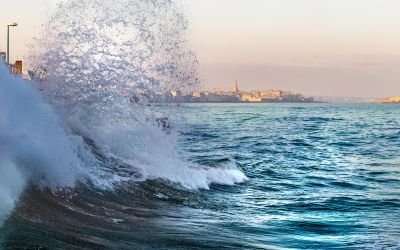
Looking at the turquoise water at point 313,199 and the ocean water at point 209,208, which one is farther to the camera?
the turquoise water at point 313,199

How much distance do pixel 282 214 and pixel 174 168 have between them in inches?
184

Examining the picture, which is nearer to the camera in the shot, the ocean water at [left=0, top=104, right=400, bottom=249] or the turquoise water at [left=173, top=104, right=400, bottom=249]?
the ocean water at [left=0, top=104, right=400, bottom=249]

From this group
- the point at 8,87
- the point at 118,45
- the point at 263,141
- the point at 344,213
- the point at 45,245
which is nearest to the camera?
the point at 45,245

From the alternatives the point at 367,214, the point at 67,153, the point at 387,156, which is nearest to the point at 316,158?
the point at 387,156

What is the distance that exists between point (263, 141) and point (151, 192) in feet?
74.4

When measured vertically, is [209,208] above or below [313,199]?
above

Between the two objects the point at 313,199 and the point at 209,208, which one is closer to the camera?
the point at 209,208

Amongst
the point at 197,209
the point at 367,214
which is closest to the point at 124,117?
the point at 197,209

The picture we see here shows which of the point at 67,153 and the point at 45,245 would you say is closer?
the point at 45,245

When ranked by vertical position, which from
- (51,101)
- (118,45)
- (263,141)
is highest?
(118,45)

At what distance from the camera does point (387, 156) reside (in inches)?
1027

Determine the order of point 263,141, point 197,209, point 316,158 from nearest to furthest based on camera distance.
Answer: point 197,209
point 316,158
point 263,141

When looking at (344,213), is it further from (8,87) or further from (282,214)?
(8,87)

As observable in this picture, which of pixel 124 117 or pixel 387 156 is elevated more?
pixel 124 117
